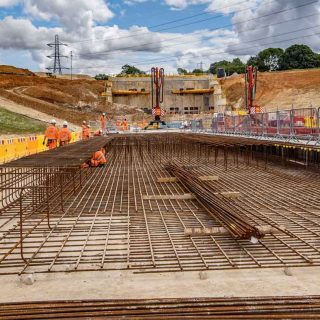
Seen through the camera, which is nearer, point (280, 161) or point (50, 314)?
point (50, 314)

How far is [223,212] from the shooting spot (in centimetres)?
651

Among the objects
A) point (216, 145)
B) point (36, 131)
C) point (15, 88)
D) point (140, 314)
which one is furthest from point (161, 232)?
point (15, 88)

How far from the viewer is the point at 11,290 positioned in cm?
409

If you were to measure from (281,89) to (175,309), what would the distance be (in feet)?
202

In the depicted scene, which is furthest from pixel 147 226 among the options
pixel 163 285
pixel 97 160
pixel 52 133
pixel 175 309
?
pixel 52 133

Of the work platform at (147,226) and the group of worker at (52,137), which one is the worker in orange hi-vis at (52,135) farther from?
the work platform at (147,226)

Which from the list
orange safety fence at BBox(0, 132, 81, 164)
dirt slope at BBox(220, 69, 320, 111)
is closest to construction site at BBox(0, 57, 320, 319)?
orange safety fence at BBox(0, 132, 81, 164)

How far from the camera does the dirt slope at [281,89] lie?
56169 mm

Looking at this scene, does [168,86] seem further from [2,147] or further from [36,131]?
[2,147]

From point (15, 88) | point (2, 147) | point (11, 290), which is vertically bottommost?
point (11, 290)

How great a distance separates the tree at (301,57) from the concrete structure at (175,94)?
87.5ft

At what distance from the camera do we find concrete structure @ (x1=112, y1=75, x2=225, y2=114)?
210 ft

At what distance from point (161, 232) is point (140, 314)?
2905 millimetres

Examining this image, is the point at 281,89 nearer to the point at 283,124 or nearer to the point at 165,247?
the point at 283,124
